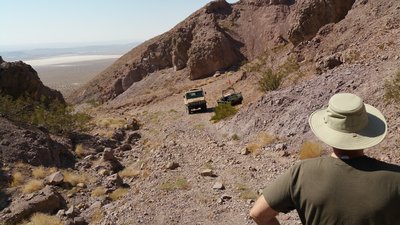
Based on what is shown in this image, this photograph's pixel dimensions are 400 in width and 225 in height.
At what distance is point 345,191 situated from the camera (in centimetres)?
261

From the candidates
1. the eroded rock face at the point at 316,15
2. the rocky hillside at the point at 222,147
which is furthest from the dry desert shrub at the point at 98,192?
the eroded rock face at the point at 316,15

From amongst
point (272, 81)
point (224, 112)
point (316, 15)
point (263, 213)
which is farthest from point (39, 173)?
point (316, 15)

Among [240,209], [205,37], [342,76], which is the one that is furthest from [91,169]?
[205,37]

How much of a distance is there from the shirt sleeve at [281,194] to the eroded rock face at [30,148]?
14.1 metres

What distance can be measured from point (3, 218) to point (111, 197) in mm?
2968

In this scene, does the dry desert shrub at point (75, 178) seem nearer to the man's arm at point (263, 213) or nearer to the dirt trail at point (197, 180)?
the dirt trail at point (197, 180)

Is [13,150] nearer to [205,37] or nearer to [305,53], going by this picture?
[305,53]

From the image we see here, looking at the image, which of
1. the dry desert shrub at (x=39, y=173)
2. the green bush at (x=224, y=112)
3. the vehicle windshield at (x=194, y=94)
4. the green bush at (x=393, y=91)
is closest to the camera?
the green bush at (x=393, y=91)

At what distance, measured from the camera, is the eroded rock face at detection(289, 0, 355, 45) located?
115 feet

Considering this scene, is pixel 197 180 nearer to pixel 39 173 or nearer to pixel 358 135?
pixel 39 173

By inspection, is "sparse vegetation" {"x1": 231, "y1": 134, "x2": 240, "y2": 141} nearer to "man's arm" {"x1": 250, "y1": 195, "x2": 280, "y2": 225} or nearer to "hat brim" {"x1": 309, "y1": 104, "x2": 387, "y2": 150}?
"man's arm" {"x1": 250, "y1": 195, "x2": 280, "y2": 225}

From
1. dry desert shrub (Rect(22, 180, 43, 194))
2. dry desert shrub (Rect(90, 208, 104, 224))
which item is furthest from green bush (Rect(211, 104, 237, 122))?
dry desert shrub (Rect(90, 208, 104, 224))

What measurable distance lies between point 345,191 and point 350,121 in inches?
18.6

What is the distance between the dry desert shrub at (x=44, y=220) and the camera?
961 centimetres
